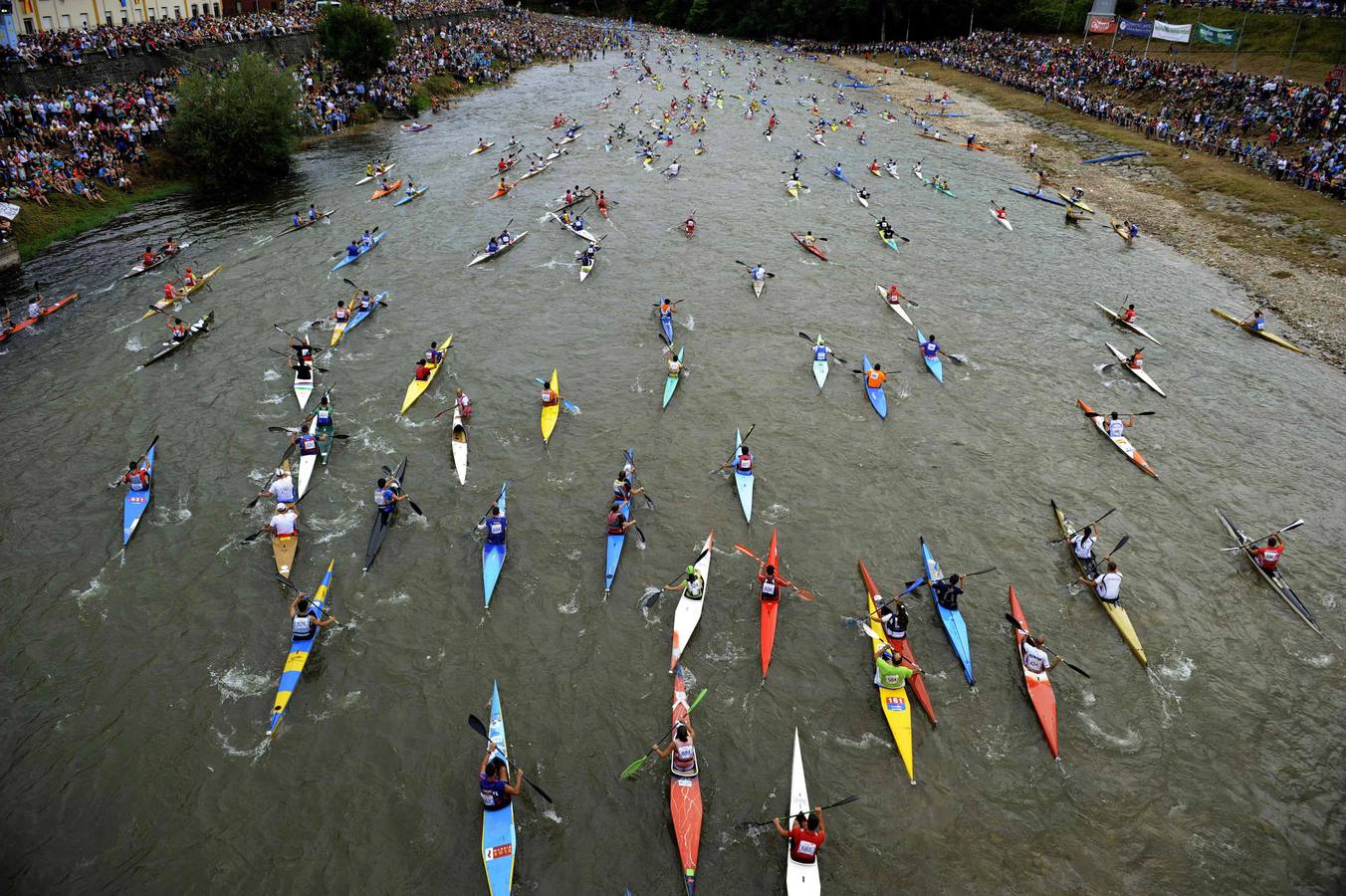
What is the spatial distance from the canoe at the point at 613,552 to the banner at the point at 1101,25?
80.4 m

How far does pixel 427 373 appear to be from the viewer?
2628 cm

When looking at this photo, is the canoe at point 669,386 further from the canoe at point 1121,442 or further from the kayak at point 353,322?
the canoe at point 1121,442

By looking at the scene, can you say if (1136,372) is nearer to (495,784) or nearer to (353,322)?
(495,784)

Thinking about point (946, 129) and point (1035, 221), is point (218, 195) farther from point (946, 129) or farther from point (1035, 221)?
point (946, 129)

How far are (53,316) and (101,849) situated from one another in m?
26.0

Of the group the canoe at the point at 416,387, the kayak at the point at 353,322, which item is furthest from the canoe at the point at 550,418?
the kayak at the point at 353,322

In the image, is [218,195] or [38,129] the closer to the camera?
[38,129]

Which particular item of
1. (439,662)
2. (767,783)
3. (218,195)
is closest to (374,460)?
(439,662)

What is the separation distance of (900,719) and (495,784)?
8133 mm

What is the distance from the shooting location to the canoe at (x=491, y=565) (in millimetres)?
18031

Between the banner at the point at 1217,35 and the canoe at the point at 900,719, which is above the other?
the banner at the point at 1217,35

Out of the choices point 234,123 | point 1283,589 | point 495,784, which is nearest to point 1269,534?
point 1283,589

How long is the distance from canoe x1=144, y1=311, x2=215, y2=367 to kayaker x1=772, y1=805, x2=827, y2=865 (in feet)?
90.5

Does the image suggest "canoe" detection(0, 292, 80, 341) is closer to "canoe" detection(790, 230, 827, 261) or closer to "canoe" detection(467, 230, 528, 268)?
"canoe" detection(467, 230, 528, 268)
